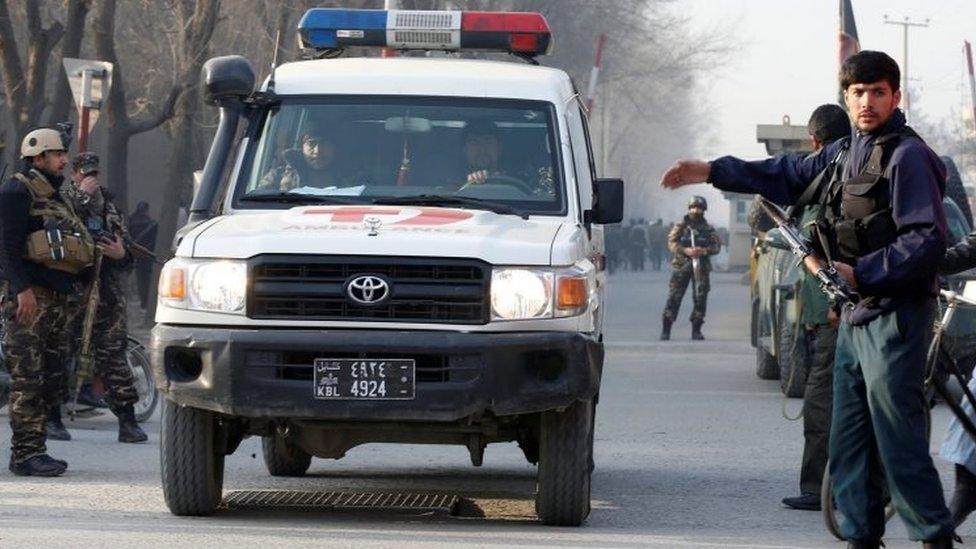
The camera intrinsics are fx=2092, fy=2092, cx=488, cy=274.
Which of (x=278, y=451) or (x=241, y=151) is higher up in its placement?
(x=241, y=151)

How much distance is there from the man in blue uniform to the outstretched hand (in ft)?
1.58

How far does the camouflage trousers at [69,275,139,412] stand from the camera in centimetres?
1282

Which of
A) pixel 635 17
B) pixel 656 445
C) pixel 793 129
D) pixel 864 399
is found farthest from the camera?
pixel 635 17

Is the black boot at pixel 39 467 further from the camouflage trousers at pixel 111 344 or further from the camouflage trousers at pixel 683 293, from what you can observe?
the camouflage trousers at pixel 683 293

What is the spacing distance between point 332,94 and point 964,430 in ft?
11.5

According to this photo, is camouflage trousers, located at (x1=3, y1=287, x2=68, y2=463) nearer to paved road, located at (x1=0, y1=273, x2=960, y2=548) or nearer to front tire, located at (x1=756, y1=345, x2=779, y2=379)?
paved road, located at (x1=0, y1=273, x2=960, y2=548)

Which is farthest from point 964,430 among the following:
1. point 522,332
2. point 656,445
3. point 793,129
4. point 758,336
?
point 793,129

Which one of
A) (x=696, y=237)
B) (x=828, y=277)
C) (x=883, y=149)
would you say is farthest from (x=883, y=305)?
(x=696, y=237)

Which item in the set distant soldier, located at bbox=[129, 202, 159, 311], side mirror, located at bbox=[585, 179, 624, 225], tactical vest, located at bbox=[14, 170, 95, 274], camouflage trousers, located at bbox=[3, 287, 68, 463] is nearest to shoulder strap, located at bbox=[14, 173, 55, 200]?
tactical vest, located at bbox=[14, 170, 95, 274]

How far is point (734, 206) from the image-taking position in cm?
5988

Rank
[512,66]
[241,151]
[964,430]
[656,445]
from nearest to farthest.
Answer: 1. [964,430]
2. [241,151]
3. [512,66]
4. [656,445]

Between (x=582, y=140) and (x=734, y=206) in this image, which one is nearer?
(x=582, y=140)

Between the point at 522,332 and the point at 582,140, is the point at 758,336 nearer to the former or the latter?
the point at 582,140

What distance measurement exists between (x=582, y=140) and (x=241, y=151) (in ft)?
5.47
